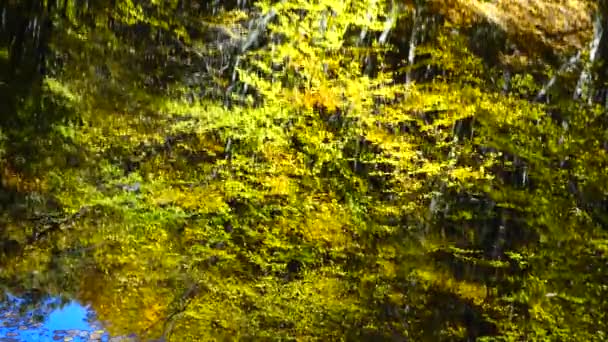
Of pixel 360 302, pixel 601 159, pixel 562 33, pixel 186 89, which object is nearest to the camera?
pixel 360 302

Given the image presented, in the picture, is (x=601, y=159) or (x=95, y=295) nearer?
(x=95, y=295)

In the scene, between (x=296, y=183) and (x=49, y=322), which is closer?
(x=49, y=322)

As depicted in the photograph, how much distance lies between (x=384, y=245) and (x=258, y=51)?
7.38 m

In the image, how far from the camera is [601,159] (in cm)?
1129

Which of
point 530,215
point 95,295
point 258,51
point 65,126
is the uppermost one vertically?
point 258,51

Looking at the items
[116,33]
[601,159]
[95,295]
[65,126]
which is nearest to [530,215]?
[601,159]

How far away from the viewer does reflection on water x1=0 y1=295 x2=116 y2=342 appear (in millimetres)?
7320

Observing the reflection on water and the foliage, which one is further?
the foliage

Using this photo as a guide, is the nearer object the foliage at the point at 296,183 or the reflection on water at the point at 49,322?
the reflection on water at the point at 49,322

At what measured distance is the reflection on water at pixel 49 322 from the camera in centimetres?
732

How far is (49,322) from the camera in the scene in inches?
303

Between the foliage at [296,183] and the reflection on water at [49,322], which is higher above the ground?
the foliage at [296,183]

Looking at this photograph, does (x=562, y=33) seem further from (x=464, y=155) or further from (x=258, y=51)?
(x=258, y=51)

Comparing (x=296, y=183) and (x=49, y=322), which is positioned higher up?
(x=296, y=183)
